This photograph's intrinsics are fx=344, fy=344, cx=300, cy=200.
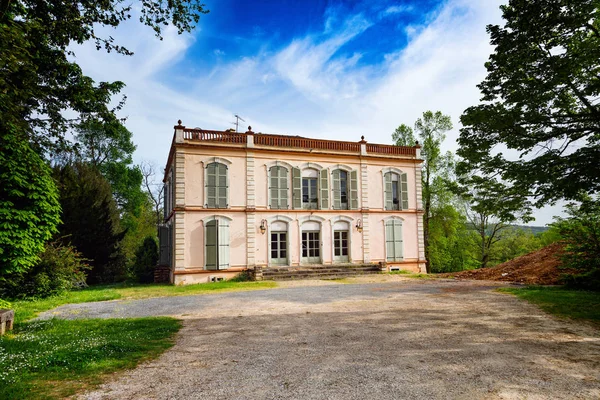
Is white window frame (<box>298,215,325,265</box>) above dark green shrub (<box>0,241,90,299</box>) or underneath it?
above

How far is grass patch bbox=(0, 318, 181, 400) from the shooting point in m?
3.50

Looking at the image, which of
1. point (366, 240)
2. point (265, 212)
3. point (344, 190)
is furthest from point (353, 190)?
point (265, 212)

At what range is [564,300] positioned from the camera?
8.10 meters

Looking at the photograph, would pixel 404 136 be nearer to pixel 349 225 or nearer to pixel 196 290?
pixel 349 225

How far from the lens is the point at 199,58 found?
10.4 meters

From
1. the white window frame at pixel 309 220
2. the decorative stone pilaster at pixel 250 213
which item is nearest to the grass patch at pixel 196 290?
the decorative stone pilaster at pixel 250 213

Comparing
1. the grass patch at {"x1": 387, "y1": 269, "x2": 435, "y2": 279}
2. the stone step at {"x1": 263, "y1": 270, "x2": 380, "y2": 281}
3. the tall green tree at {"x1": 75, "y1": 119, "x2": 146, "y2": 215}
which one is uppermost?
the tall green tree at {"x1": 75, "y1": 119, "x2": 146, "y2": 215}

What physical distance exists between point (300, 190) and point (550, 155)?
10.8m

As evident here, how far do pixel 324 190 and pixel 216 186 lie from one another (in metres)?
5.18

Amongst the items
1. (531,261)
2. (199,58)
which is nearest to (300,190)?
(199,58)

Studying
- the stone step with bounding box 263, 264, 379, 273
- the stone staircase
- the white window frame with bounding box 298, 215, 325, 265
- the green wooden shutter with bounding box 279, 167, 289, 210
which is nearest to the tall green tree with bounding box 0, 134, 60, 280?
the stone staircase

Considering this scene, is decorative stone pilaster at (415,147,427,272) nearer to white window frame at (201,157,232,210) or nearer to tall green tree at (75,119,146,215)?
white window frame at (201,157,232,210)

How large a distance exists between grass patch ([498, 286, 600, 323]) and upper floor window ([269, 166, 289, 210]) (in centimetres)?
941

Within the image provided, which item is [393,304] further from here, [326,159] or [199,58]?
[326,159]
